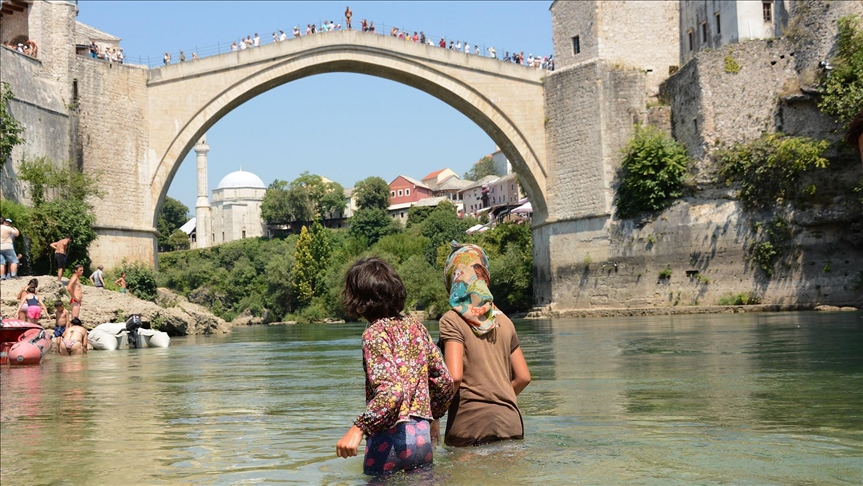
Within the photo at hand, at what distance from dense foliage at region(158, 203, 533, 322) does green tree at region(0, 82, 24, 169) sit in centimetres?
1388

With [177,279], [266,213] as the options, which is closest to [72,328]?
[177,279]

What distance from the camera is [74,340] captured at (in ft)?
37.4

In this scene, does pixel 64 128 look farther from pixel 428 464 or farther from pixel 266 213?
pixel 266 213

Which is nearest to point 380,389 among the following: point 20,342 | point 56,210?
point 20,342

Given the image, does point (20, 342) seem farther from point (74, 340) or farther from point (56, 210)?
point (56, 210)

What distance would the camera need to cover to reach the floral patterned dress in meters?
3.06

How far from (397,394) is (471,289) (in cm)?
62

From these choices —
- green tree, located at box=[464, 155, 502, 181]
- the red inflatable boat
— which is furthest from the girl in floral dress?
green tree, located at box=[464, 155, 502, 181]

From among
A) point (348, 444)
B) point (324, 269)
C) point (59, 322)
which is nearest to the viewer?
point (348, 444)

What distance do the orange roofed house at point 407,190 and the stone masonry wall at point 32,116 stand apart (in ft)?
200

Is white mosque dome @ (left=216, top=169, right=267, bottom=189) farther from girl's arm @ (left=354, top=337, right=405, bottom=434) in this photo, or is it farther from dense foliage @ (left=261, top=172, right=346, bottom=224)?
girl's arm @ (left=354, top=337, right=405, bottom=434)

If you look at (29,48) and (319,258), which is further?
(319,258)

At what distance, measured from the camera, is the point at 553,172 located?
26172 mm

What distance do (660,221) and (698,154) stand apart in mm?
1816
